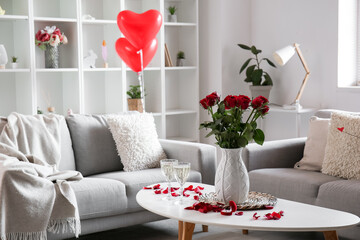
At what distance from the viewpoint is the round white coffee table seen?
7.82 feet

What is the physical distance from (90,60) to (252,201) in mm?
2830

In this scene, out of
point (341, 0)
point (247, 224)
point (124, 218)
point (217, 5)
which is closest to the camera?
point (247, 224)

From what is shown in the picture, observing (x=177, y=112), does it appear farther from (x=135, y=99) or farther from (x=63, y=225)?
(x=63, y=225)

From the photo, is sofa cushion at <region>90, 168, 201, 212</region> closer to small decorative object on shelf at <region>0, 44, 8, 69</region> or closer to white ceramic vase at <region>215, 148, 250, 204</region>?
white ceramic vase at <region>215, 148, 250, 204</region>

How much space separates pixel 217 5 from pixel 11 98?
2.21 metres

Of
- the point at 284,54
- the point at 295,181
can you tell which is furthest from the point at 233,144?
the point at 284,54

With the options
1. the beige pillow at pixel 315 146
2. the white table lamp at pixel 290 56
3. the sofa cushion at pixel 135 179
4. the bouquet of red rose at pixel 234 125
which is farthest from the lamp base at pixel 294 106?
the bouquet of red rose at pixel 234 125

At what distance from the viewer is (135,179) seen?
3.72 meters

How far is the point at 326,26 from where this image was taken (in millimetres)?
5074

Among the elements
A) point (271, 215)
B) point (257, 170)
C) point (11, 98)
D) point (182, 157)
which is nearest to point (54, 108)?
point (11, 98)

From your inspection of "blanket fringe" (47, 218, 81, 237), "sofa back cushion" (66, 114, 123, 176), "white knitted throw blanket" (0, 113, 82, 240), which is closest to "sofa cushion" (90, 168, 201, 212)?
"sofa back cushion" (66, 114, 123, 176)

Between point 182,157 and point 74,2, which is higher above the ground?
point 74,2

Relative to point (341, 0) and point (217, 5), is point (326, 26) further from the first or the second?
point (217, 5)

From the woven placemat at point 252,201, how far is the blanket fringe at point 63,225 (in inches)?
32.4
